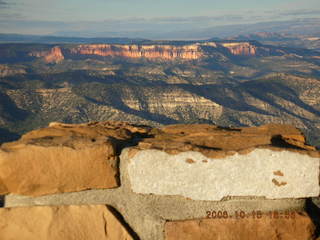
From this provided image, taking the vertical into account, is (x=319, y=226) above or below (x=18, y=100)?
above

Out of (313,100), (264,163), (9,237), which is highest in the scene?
(264,163)

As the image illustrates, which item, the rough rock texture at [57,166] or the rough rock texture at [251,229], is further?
the rough rock texture at [57,166]

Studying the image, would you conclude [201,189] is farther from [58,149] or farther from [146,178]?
[58,149]

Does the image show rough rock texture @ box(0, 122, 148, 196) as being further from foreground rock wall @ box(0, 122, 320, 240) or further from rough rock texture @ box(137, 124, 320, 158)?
rough rock texture @ box(137, 124, 320, 158)

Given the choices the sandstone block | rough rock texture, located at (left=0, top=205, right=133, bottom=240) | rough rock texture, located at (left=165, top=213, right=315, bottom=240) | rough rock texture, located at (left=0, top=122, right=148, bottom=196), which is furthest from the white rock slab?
rough rock texture, located at (left=0, top=205, right=133, bottom=240)

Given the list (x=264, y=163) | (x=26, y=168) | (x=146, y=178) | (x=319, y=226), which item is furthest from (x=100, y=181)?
(x=319, y=226)

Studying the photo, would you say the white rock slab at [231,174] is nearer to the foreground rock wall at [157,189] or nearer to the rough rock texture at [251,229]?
the foreground rock wall at [157,189]

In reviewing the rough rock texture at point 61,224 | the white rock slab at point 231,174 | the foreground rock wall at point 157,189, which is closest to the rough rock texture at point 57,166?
the foreground rock wall at point 157,189

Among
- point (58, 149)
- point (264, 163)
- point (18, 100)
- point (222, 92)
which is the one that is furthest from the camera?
point (222, 92)
